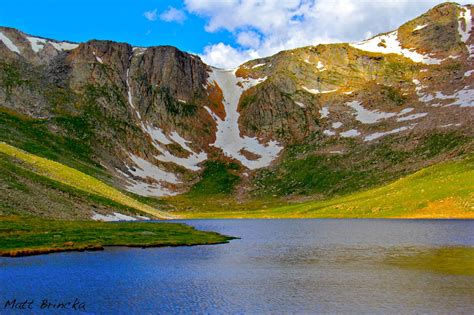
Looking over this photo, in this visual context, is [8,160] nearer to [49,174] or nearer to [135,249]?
[49,174]

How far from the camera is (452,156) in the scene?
6186 inches

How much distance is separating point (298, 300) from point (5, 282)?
25.7 metres

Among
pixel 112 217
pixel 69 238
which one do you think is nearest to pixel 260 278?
pixel 69 238

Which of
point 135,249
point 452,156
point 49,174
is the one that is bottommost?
point 135,249

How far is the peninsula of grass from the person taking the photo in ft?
201

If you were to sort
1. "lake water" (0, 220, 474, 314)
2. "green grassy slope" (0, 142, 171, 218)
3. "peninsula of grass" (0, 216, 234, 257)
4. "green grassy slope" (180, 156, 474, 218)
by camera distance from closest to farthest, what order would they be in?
"lake water" (0, 220, 474, 314) → "peninsula of grass" (0, 216, 234, 257) → "green grassy slope" (180, 156, 474, 218) → "green grassy slope" (0, 142, 171, 218)

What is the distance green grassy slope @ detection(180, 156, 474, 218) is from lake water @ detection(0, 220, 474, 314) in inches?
1841

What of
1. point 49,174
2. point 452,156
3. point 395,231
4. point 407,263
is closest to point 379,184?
point 452,156

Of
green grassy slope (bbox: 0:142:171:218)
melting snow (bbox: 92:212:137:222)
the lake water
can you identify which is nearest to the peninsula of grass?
the lake water

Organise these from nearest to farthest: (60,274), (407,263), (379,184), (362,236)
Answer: (60,274) → (407,263) → (362,236) → (379,184)

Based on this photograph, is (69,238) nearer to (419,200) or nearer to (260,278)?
(260,278)

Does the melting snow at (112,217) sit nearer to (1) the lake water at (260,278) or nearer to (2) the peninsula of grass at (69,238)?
(2) the peninsula of grass at (69,238)

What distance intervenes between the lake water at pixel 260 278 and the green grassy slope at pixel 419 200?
46.8 metres

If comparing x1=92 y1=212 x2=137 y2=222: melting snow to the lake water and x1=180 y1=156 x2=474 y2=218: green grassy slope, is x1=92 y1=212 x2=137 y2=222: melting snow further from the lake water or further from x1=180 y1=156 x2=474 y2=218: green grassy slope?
x1=180 y1=156 x2=474 y2=218: green grassy slope
